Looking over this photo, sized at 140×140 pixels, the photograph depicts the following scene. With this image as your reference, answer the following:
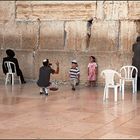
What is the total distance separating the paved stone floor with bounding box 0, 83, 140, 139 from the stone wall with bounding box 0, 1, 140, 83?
2147 mm

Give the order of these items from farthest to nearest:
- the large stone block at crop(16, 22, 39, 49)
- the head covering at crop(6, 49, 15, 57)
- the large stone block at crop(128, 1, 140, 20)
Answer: the large stone block at crop(16, 22, 39, 49), the head covering at crop(6, 49, 15, 57), the large stone block at crop(128, 1, 140, 20)

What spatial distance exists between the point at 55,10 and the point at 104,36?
197cm

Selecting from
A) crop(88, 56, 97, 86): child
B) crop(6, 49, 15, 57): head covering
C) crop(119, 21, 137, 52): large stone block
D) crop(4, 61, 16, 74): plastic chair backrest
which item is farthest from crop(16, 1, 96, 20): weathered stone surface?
crop(4, 61, 16, 74): plastic chair backrest

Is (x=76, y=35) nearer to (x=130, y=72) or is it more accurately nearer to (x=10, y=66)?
(x=10, y=66)

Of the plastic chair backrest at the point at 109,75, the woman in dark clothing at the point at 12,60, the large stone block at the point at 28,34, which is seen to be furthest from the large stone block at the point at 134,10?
the woman in dark clothing at the point at 12,60

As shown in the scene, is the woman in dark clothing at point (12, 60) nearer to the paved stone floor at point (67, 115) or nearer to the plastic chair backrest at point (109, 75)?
the paved stone floor at point (67, 115)

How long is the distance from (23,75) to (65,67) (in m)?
1.63

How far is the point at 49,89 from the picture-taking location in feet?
37.5

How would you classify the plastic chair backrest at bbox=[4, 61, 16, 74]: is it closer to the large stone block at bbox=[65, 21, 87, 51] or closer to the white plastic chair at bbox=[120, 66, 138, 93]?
the large stone block at bbox=[65, 21, 87, 51]

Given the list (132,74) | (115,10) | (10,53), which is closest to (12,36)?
(10,53)

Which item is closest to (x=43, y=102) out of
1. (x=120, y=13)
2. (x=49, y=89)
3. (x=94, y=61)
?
(x=49, y=89)

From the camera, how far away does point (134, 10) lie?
12500mm

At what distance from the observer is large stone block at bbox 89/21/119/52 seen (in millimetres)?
12773

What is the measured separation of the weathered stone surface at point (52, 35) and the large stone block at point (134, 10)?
93.1 inches
